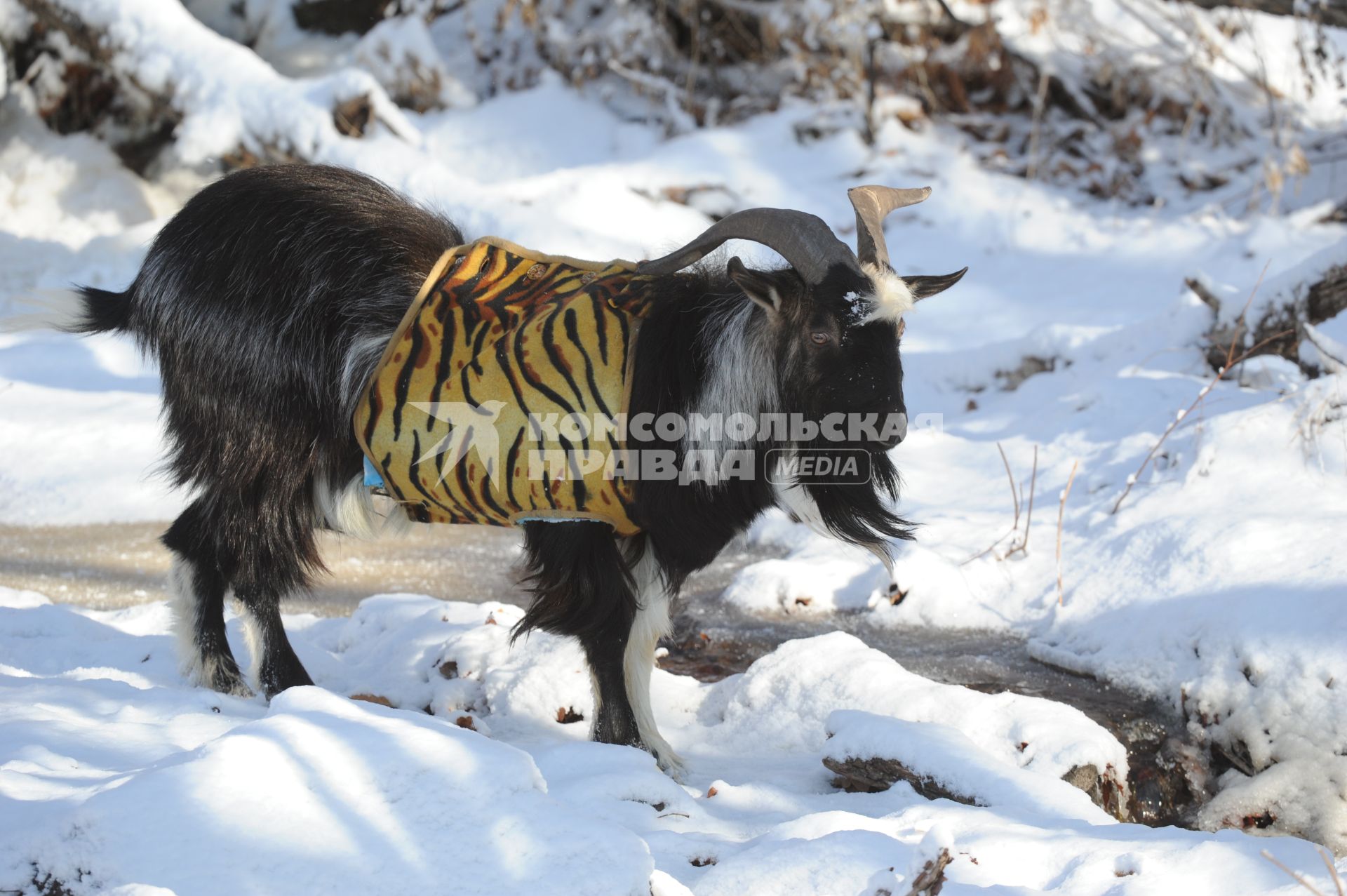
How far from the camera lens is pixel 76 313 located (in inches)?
144

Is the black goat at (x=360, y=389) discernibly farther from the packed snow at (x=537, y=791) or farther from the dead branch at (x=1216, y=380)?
the dead branch at (x=1216, y=380)

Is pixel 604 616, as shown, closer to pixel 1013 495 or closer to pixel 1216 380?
pixel 1013 495

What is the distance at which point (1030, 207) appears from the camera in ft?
30.1

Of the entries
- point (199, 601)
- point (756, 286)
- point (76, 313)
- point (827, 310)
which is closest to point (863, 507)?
point (827, 310)

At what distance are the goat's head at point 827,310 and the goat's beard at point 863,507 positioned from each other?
237 millimetres

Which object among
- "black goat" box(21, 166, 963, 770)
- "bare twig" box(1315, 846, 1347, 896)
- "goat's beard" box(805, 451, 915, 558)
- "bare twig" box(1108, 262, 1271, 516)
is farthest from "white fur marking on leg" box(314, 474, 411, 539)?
"bare twig" box(1108, 262, 1271, 516)

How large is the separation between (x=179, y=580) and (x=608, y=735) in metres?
1.42

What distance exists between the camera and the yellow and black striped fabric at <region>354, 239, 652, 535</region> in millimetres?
3170

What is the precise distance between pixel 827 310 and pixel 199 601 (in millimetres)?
2109

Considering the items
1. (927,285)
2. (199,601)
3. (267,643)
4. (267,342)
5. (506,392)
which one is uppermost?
(927,285)

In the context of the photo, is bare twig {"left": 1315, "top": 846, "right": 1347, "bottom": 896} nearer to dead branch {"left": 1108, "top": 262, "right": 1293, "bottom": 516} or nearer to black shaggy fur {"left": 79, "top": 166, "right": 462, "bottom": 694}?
dead branch {"left": 1108, "top": 262, "right": 1293, "bottom": 516}

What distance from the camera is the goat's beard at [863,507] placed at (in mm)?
3244

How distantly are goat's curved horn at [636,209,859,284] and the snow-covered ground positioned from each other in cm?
70

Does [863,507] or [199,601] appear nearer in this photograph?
[863,507]
